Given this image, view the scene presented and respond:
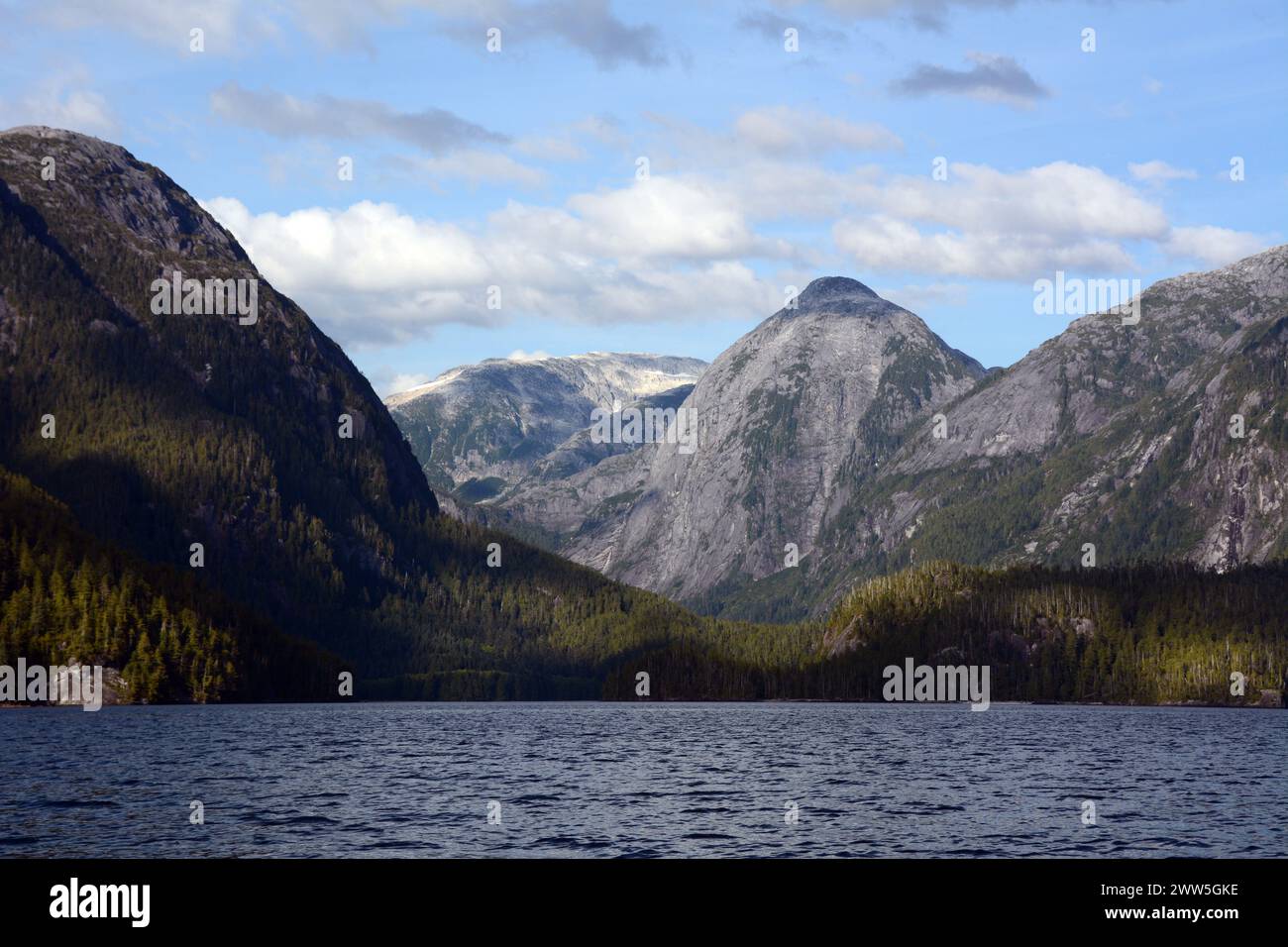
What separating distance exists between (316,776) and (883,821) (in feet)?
165

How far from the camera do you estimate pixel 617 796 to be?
105375 mm

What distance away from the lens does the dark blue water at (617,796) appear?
78.6m

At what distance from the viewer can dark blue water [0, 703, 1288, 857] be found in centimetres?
7856

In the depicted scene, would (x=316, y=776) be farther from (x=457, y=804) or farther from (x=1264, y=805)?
(x=1264, y=805)

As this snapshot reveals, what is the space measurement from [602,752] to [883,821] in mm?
66447

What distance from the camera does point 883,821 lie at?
91500 mm

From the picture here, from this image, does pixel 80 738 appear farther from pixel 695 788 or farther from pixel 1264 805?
pixel 1264 805
